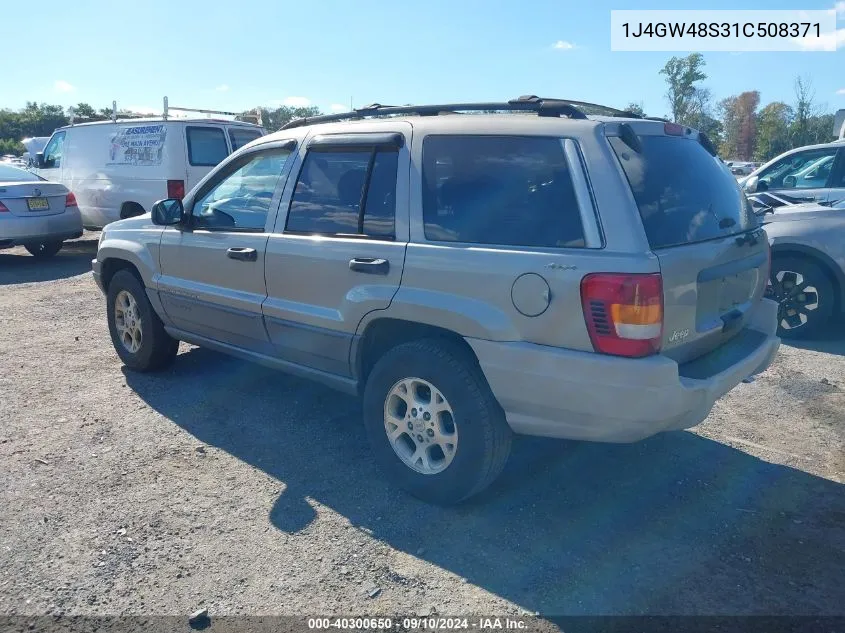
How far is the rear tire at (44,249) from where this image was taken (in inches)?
461

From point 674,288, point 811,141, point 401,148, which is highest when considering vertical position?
point 811,141

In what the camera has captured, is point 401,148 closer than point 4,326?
Yes

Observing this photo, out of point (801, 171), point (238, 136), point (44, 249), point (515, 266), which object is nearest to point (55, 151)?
point (44, 249)

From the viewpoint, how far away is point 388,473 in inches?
149

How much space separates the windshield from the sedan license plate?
55cm

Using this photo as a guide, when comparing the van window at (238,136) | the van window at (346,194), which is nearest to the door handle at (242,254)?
the van window at (346,194)

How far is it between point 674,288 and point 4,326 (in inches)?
267

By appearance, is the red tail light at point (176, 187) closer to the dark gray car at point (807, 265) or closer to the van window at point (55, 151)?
the van window at point (55, 151)

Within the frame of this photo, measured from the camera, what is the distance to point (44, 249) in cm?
1180

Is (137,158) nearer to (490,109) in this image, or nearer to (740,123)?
(490,109)

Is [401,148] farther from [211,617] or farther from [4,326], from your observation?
[4,326]

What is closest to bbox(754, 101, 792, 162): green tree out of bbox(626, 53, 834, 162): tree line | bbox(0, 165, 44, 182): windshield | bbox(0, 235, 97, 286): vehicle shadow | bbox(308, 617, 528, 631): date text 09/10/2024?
bbox(626, 53, 834, 162): tree line

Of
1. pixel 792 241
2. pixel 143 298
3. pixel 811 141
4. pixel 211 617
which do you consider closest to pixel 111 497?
pixel 211 617

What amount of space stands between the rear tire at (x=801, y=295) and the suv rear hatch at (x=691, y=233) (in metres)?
2.93
